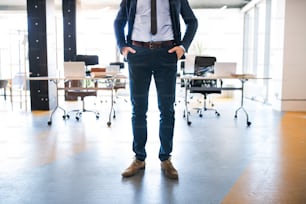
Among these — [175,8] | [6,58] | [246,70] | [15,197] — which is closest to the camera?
[15,197]

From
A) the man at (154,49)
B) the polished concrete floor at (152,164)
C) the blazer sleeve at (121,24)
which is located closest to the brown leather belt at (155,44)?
the man at (154,49)

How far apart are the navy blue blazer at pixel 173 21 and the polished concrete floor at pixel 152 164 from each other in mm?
1038

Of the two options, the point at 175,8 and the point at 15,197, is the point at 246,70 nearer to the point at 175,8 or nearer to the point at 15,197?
the point at 175,8

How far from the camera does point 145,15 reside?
7.13ft

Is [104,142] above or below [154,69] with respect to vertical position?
Answer: below

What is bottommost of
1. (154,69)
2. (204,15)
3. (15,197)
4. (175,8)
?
(15,197)

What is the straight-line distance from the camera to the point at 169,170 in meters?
2.34

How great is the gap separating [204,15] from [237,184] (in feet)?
26.3

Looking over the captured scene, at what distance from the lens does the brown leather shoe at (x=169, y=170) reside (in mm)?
2311

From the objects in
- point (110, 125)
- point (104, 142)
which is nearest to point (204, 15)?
point (110, 125)

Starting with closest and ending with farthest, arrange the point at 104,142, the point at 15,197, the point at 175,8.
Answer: the point at 15,197 → the point at 175,8 → the point at 104,142

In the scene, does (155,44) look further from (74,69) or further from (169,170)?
(74,69)

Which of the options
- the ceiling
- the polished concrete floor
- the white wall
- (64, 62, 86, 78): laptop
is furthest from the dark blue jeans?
the ceiling

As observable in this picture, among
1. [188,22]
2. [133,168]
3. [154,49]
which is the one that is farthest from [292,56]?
[133,168]
